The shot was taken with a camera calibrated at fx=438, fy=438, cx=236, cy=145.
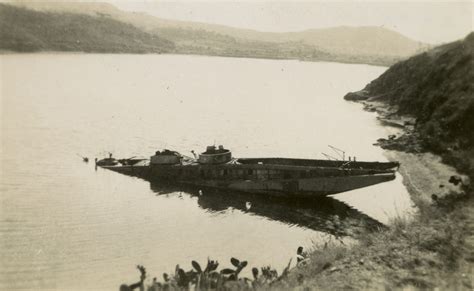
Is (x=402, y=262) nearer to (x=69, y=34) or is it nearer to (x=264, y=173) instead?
(x=264, y=173)

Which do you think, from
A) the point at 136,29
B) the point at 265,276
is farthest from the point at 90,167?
the point at 136,29

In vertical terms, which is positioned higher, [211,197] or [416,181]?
[416,181]

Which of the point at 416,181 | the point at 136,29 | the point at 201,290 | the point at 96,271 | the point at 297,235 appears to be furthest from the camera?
the point at 136,29

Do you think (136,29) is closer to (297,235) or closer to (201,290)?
(297,235)

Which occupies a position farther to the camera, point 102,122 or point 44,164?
point 102,122

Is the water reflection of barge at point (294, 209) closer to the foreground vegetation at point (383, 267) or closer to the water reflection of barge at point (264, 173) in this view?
the water reflection of barge at point (264, 173)

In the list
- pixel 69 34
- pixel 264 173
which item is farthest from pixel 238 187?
pixel 69 34
